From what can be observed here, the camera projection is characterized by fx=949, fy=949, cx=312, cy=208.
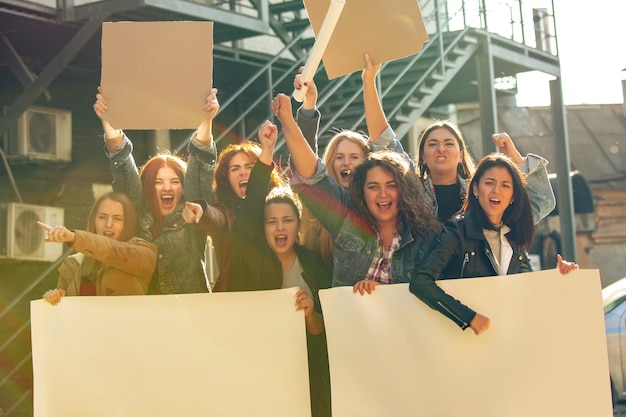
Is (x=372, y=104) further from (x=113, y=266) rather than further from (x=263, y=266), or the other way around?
(x=113, y=266)

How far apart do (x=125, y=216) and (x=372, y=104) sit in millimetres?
1292

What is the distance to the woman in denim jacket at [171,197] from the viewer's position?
14.6 feet

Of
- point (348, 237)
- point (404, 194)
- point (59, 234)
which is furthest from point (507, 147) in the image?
point (59, 234)

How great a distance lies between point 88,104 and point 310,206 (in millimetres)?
6410

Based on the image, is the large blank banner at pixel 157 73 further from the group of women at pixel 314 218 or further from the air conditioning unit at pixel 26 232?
the air conditioning unit at pixel 26 232

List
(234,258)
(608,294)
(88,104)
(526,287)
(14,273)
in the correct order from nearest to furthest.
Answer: (526,287), (234,258), (608,294), (14,273), (88,104)

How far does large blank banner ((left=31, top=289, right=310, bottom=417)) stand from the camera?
13.5ft

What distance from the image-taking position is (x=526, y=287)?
3910 mm

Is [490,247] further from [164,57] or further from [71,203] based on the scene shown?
[71,203]

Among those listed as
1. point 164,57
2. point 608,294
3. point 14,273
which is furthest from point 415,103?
point 164,57

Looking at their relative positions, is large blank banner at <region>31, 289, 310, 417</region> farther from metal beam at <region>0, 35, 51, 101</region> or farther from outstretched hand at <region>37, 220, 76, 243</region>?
metal beam at <region>0, 35, 51, 101</region>

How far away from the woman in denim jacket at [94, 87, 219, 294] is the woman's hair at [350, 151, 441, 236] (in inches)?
31.8

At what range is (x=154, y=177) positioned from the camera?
15.1 ft

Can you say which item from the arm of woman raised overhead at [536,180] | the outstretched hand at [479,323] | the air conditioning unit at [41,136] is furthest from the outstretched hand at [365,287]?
the air conditioning unit at [41,136]
